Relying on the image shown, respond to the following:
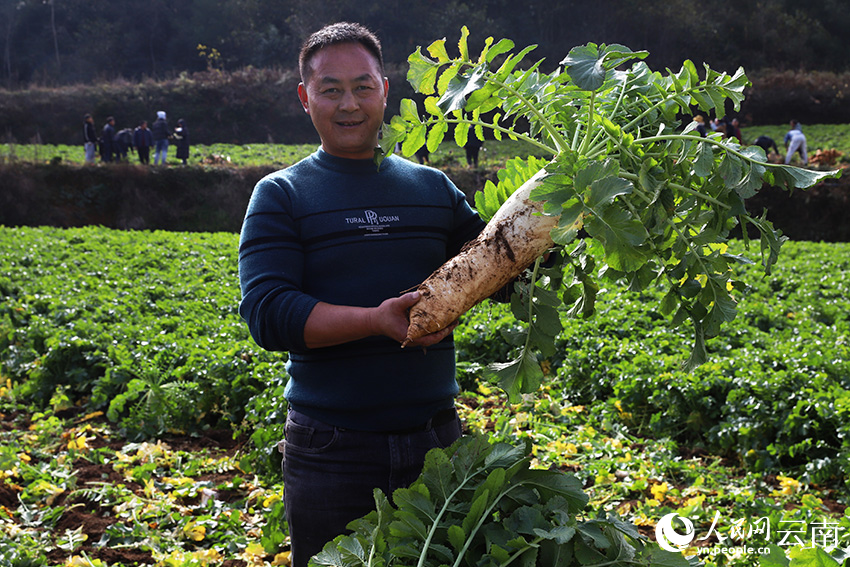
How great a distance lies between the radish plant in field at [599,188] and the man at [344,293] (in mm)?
178

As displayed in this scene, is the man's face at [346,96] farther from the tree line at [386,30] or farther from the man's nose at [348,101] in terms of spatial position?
the tree line at [386,30]

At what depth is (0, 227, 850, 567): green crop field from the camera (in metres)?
3.50

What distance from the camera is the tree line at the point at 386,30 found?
38.9 m

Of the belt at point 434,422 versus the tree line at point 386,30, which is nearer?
the belt at point 434,422

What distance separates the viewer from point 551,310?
1708mm

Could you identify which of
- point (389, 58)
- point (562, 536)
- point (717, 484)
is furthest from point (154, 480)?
point (389, 58)

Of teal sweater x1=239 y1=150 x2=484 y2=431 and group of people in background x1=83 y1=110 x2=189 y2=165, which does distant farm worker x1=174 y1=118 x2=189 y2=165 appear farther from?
teal sweater x1=239 y1=150 x2=484 y2=431

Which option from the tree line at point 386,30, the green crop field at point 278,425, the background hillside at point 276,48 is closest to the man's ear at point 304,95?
the green crop field at point 278,425

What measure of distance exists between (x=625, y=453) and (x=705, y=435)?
72cm

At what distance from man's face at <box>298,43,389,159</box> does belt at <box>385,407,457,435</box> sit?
809 millimetres

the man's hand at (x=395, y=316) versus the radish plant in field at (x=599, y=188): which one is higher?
the radish plant in field at (x=599, y=188)

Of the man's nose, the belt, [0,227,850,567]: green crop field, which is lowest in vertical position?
[0,227,850,567]: green crop field

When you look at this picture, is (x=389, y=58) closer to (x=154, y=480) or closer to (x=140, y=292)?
(x=140, y=292)
